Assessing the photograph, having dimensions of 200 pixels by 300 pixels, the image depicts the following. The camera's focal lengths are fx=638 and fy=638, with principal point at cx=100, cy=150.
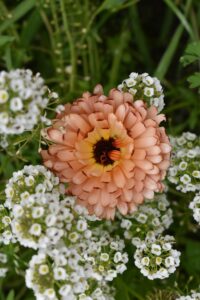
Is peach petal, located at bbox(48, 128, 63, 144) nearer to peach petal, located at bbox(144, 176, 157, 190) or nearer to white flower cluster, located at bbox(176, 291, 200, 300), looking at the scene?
peach petal, located at bbox(144, 176, 157, 190)

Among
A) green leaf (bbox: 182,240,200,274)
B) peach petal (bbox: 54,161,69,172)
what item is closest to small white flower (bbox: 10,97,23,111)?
peach petal (bbox: 54,161,69,172)

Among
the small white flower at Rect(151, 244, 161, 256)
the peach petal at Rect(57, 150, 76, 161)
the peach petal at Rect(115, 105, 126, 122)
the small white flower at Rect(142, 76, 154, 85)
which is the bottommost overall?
the small white flower at Rect(151, 244, 161, 256)

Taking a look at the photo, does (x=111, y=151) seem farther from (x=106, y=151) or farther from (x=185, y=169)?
(x=185, y=169)

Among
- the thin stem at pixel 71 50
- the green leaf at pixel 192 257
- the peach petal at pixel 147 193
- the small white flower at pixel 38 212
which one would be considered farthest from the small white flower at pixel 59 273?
the thin stem at pixel 71 50

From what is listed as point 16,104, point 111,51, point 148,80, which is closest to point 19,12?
point 111,51

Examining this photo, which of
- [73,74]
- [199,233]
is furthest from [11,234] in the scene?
[199,233]

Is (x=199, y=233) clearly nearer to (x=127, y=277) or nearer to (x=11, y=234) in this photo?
(x=127, y=277)
